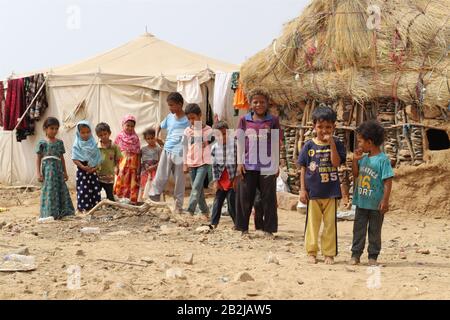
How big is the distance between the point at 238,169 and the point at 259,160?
0.24m

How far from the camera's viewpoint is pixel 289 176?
35.3 ft

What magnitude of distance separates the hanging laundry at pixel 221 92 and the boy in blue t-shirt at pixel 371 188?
20.7 feet

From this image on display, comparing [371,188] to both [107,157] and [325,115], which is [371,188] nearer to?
[325,115]

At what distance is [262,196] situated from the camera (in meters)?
6.55

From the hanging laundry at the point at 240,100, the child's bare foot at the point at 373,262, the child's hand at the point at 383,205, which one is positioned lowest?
Answer: the child's bare foot at the point at 373,262

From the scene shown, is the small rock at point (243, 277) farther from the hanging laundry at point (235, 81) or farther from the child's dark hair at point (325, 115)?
the hanging laundry at point (235, 81)

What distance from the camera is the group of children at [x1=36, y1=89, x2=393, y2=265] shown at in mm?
5262

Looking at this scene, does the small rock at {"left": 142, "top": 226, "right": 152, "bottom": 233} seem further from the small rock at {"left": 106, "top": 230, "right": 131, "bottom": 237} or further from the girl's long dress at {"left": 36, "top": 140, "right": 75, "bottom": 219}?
the girl's long dress at {"left": 36, "top": 140, "right": 75, "bottom": 219}

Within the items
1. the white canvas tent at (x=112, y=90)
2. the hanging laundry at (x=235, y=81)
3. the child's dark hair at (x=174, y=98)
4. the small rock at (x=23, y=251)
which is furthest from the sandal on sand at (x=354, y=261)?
the white canvas tent at (x=112, y=90)

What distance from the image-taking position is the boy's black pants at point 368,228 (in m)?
5.23

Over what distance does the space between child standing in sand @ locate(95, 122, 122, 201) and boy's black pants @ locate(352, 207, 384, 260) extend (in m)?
3.88
